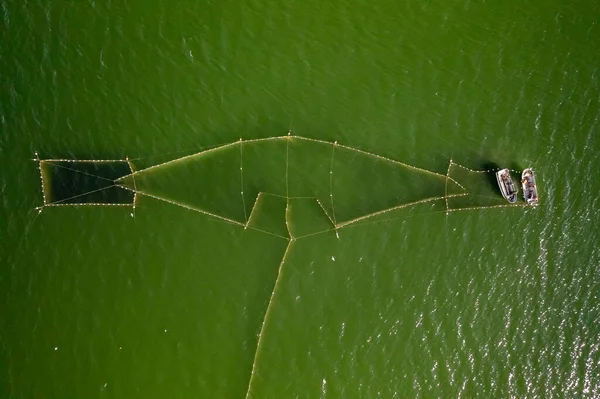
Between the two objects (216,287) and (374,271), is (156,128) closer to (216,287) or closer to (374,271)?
(216,287)

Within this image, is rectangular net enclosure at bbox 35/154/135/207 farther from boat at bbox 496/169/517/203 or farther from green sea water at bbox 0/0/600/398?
boat at bbox 496/169/517/203

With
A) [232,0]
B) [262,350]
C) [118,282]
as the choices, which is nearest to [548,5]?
[232,0]

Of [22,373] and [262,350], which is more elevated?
[262,350]

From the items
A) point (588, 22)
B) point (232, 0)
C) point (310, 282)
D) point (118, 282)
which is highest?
point (588, 22)

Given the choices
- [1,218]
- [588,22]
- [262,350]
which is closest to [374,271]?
[262,350]

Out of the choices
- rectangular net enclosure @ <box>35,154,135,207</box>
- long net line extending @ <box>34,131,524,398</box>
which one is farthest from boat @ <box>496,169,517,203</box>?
rectangular net enclosure @ <box>35,154,135,207</box>

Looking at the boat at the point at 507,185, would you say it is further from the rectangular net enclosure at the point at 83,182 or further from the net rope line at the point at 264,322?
the rectangular net enclosure at the point at 83,182
